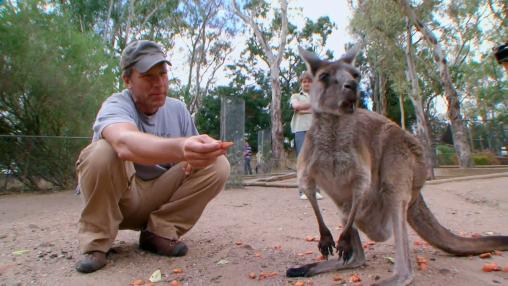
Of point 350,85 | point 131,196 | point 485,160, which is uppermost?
point 485,160

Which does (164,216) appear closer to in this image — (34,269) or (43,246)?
(34,269)

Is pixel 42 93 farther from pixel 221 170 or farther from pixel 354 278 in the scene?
pixel 354 278

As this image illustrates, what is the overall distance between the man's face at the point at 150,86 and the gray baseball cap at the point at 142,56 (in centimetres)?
3

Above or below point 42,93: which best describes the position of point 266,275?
below

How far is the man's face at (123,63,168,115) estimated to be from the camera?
2.67m

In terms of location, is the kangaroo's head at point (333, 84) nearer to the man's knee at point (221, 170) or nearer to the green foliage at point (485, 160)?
the man's knee at point (221, 170)

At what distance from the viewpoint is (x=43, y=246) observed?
3.31 m

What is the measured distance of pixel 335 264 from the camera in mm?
2434

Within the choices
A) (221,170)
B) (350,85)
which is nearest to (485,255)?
(350,85)

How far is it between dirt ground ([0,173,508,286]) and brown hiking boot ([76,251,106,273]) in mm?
37

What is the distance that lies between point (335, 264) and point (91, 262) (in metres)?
1.40

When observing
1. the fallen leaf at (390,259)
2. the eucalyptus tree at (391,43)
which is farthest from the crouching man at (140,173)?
the eucalyptus tree at (391,43)

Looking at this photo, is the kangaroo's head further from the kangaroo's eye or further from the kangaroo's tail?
the kangaroo's tail

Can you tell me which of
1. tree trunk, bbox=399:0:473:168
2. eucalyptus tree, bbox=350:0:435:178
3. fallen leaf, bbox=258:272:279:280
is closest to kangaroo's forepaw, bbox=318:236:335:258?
fallen leaf, bbox=258:272:279:280
